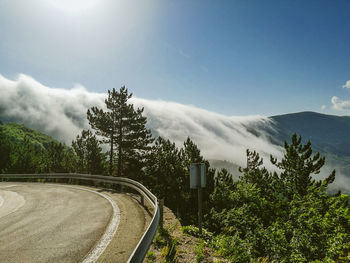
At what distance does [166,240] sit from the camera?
19.1ft

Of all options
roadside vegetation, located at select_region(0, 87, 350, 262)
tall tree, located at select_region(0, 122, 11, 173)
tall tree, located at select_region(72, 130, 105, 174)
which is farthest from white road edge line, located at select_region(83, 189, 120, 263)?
tall tree, located at select_region(0, 122, 11, 173)

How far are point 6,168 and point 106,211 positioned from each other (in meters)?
60.6

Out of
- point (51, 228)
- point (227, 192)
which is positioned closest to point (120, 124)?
point (227, 192)

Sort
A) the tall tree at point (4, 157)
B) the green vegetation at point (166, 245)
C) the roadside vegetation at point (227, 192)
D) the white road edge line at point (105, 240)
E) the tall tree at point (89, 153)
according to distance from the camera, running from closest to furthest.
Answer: the white road edge line at point (105, 240) → the green vegetation at point (166, 245) → the roadside vegetation at point (227, 192) → the tall tree at point (89, 153) → the tall tree at point (4, 157)

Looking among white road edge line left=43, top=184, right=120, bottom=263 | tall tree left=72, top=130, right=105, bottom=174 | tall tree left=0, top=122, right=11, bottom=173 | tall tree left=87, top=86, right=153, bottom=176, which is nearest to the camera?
white road edge line left=43, top=184, right=120, bottom=263

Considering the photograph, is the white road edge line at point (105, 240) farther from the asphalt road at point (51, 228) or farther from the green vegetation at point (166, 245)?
the green vegetation at point (166, 245)

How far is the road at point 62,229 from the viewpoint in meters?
4.84

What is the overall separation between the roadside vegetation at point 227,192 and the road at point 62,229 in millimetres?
1179

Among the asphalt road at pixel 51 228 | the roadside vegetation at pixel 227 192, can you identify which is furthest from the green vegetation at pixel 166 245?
the asphalt road at pixel 51 228

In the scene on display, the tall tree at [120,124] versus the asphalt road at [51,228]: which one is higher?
the tall tree at [120,124]

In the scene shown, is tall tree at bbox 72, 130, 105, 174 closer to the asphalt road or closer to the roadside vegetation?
the roadside vegetation

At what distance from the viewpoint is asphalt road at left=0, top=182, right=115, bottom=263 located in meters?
4.83

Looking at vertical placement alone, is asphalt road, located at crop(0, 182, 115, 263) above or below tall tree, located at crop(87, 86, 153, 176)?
below

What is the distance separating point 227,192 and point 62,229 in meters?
13.2
